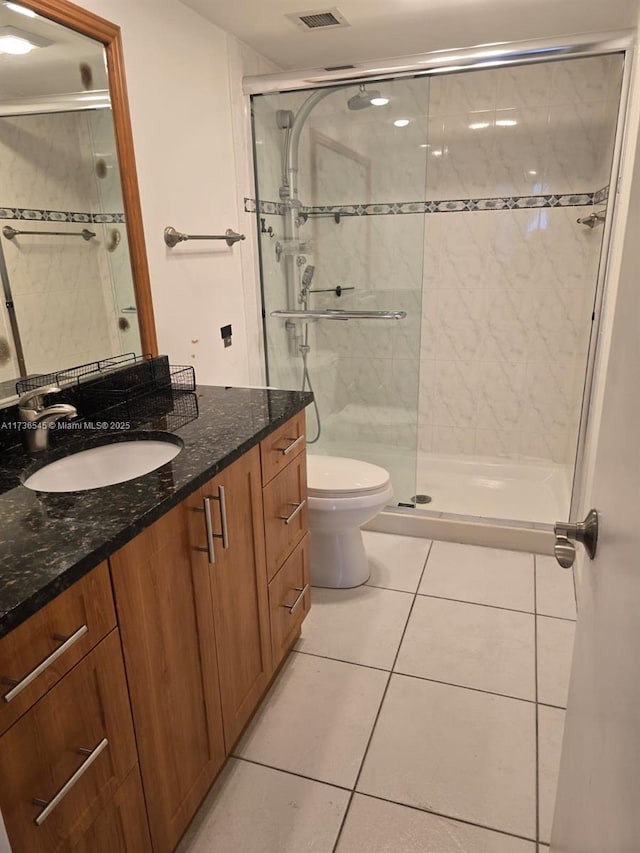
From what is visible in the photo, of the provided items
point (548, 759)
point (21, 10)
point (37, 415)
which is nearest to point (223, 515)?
point (37, 415)

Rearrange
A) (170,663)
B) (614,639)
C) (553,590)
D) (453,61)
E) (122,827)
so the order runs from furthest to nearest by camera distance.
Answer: (553,590), (453,61), (170,663), (122,827), (614,639)

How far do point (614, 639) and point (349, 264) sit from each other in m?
2.73

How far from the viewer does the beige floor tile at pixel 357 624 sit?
2.07m

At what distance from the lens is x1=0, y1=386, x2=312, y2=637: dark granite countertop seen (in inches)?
35.3

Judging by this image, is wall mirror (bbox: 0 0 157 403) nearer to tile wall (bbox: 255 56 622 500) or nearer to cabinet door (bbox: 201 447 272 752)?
cabinet door (bbox: 201 447 272 752)

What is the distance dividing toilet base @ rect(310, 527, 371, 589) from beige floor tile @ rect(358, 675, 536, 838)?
578 mm

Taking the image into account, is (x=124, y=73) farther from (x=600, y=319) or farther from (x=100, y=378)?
(x=600, y=319)

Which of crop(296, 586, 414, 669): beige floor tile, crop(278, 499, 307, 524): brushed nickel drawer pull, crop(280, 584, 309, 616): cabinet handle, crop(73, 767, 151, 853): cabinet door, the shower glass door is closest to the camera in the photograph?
crop(73, 767, 151, 853): cabinet door

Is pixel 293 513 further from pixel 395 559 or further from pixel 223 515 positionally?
pixel 395 559

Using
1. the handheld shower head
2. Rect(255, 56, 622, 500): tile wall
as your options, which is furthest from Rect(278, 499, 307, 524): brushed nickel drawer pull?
the handheld shower head

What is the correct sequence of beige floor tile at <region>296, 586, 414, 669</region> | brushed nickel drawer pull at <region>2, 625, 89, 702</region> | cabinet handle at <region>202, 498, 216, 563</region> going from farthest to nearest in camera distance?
beige floor tile at <region>296, 586, 414, 669</region>
cabinet handle at <region>202, 498, 216, 563</region>
brushed nickel drawer pull at <region>2, 625, 89, 702</region>

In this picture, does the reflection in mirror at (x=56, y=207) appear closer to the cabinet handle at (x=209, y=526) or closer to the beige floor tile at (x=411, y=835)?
the cabinet handle at (x=209, y=526)

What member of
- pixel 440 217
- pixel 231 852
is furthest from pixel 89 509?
pixel 440 217

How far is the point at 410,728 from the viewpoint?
5.73 feet
